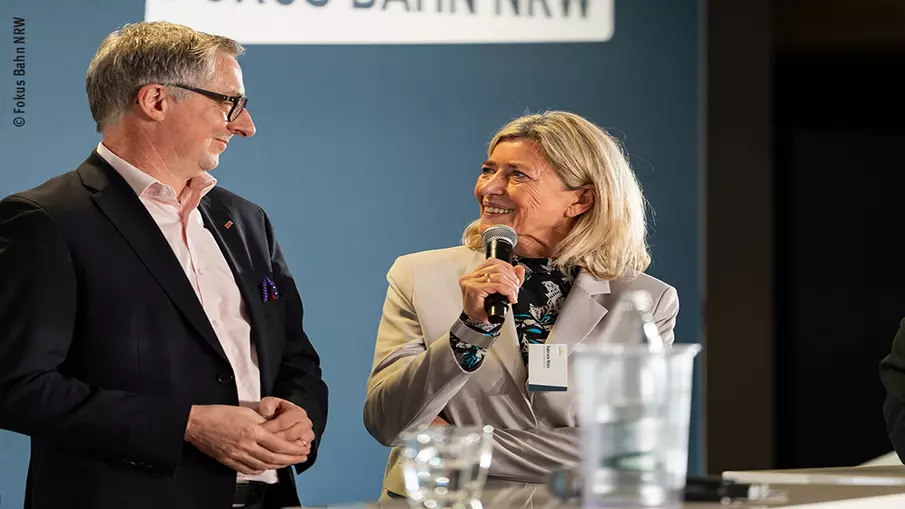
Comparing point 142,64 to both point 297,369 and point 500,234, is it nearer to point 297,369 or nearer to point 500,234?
point 297,369

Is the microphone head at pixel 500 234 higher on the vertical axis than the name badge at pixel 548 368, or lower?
higher

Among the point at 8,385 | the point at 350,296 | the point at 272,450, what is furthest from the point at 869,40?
the point at 8,385

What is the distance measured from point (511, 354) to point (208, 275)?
0.83 m

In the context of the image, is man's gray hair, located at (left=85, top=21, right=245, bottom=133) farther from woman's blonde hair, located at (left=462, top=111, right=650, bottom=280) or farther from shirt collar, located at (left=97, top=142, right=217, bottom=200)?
woman's blonde hair, located at (left=462, top=111, right=650, bottom=280)

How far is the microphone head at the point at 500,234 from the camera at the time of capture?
2.83m

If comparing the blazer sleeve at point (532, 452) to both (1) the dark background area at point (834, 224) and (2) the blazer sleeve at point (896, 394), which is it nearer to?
(2) the blazer sleeve at point (896, 394)

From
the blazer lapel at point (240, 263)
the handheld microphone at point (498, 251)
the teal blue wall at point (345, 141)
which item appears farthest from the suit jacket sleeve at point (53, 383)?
the teal blue wall at point (345, 141)

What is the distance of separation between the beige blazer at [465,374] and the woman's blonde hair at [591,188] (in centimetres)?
6

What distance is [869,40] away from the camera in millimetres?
5910

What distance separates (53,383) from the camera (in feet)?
7.88

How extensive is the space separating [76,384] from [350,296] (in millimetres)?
1741

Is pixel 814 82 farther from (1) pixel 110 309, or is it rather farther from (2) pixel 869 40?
(1) pixel 110 309

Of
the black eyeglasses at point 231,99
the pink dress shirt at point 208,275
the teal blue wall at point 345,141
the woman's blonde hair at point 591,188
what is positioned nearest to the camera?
the pink dress shirt at point 208,275

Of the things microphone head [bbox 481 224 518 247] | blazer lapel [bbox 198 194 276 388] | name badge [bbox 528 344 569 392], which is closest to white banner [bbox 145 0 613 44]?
blazer lapel [bbox 198 194 276 388]
